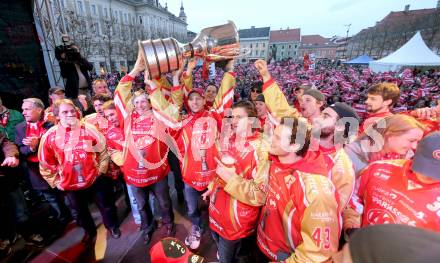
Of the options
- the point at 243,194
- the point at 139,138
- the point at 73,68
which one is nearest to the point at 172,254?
the point at 243,194

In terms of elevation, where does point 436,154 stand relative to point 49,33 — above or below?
below

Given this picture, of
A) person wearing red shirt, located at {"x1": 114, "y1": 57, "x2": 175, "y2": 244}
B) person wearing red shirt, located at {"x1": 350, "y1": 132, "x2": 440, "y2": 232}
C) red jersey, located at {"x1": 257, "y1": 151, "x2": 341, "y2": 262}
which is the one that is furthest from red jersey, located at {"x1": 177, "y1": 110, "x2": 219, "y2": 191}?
person wearing red shirt, located at {"x1": 350, "y1": 132, "x2": 440, "y2": 232}

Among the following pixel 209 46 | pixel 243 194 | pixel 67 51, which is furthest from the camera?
pixel 67 51

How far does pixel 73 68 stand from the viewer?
5.24 metres

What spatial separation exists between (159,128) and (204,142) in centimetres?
63

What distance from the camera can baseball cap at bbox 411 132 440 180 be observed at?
4.11 feet

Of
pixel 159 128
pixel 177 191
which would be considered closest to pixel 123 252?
pixel 177 191

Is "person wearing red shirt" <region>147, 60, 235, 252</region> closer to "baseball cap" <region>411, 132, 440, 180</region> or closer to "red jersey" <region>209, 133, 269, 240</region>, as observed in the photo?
"red jersey" <region>209, 133, 269, 240</region>

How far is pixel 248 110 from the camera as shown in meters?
2.28

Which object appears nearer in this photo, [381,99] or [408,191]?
[408,191]

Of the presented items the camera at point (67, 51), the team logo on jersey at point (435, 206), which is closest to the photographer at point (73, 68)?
the camera at point (67, 51)

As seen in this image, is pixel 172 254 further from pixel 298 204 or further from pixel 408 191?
pixel 408 191

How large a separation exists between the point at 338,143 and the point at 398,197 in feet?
2.55

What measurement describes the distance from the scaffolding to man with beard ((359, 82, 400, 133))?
6.76 m
